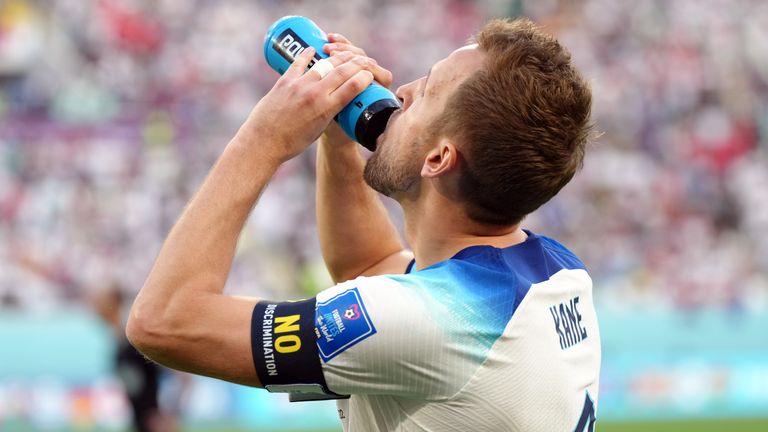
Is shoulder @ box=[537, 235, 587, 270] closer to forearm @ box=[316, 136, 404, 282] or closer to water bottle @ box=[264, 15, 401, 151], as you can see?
water bottle @ box=[264, 15, 401, 151]

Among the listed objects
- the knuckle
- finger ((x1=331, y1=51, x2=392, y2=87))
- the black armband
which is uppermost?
finger ((x1=331, y1=51, x2=392, y2=87))

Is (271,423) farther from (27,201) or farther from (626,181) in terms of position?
(626,181)

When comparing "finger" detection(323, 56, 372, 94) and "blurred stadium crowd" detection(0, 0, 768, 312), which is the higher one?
"blurred stadium crowd" detection(0, 0, 768, 312)

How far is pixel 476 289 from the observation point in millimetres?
2500

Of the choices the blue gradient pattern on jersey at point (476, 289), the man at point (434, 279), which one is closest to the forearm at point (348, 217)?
the man at point (434, 279)

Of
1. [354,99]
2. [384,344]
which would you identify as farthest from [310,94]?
[384,344]

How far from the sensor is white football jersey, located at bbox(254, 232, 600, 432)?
7.91 feet

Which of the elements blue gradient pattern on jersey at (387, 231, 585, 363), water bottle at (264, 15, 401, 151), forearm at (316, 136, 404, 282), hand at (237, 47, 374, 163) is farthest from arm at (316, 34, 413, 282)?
blue gradient pattern on jersey at (387, 231, 585, 363)

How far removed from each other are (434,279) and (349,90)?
0.50 m

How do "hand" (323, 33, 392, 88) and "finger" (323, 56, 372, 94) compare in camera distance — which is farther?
"hand" (323, 33, 392, 88)

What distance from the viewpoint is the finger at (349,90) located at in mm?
2650

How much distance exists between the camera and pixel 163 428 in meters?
9.33

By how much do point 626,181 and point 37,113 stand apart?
8681 millimetres

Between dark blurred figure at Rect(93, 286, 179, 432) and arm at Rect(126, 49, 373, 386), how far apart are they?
22.7 feet
